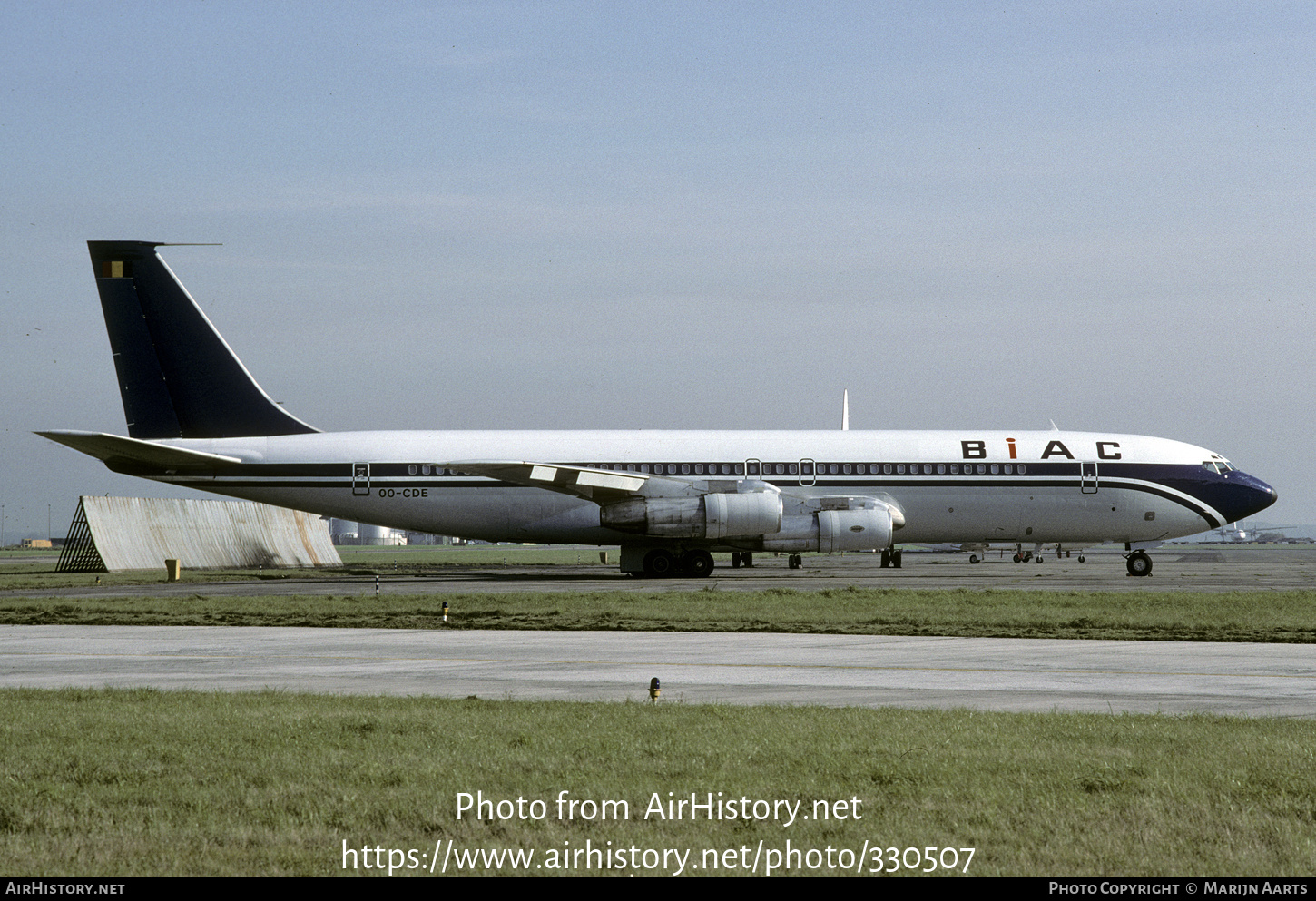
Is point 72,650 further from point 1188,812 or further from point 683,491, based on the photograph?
point 683,491

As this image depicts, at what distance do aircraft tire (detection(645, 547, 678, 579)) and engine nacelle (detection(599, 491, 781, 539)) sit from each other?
6.14 ft

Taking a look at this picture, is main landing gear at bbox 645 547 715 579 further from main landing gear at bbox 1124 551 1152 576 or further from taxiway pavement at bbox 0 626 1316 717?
taxiway pavement at bbox 0 626 1316 717

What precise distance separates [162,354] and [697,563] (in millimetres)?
18474

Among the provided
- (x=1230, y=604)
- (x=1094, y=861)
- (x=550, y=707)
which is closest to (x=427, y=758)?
(x=550, y=707)

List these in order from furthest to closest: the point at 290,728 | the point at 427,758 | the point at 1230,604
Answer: the point at 1230,604
the point at 290,728
the point at 427,758

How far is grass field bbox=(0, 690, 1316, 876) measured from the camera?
683cm

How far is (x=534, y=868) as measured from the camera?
259 inches

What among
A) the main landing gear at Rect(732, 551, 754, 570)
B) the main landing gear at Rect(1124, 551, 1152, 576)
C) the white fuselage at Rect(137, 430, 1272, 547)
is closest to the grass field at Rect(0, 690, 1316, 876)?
the white fuselage at Rect(137, 430, 1272, 547)

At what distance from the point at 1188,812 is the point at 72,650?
52.5 feet

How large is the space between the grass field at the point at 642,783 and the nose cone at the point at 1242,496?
1427 inches

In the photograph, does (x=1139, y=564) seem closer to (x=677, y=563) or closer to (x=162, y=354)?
(x=677, y=563)

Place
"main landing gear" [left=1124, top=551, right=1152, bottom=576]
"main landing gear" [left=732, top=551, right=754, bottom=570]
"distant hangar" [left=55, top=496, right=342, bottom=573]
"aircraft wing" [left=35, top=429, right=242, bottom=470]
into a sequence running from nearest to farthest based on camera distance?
1. "aircraft wing" [left=35, top=429, right=242, bottom=470]
2. "main landing gear" [left=1124, top=551, right=1152, bottom=576]
3. "main landing gear" [left=732, top=551, right=754, bottom=570]
4. "distant hangar" [left=55, top=496, right=342, bottom=573]

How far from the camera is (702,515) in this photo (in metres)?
39.6

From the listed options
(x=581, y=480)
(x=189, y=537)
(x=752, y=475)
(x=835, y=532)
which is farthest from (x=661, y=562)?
(x=189, y=537)
